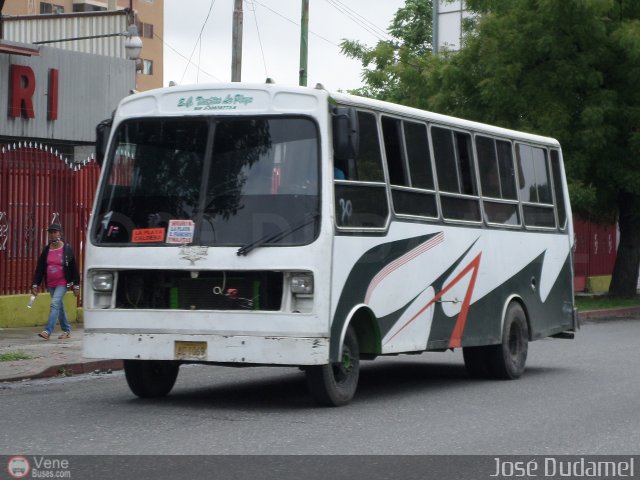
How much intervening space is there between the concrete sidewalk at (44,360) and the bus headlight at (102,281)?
2796 mm

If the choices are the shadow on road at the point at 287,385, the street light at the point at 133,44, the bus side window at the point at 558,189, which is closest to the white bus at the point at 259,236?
the shadow on road at the point at 287,385

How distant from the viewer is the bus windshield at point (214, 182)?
11242 mm

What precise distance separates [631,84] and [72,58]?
11912 millimetres

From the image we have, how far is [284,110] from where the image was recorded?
37.7ft

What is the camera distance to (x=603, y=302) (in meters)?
30.5

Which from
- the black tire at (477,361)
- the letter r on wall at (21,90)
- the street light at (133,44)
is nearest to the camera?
the black tire at (477,361)

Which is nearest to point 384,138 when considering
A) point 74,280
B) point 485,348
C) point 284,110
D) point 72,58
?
point 284,110

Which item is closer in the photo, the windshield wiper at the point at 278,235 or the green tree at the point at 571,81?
the windshield wiper at the point at 278,235

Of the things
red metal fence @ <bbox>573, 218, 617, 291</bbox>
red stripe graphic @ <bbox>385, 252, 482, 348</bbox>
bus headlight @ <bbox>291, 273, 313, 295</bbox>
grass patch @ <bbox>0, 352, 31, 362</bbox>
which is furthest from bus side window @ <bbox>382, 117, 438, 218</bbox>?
red metal fence @ <bbox>573, 218, 617, 291</bbox>

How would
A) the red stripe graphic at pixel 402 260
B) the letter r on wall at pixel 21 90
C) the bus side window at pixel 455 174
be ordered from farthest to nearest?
1. the letter r on wall at pixel 21 90
2. the bus side window at pixel 455 174
3. the red stripe graphic at pixel 402 260

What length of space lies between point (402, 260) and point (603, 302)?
1887 cm

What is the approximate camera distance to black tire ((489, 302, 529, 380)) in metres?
14.6
